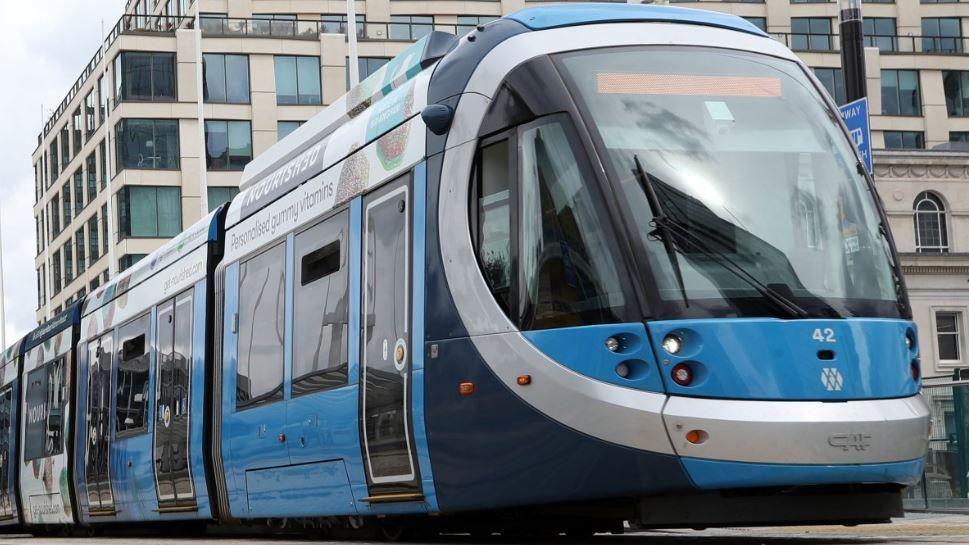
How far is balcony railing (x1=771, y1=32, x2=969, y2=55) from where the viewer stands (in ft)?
229

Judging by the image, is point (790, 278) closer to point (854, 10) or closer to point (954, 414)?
point (854, 10)

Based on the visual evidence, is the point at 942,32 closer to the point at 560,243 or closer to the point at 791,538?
the point at 791,538

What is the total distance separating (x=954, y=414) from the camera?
18062 mm

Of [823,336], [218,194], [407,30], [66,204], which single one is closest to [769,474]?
[823,336]

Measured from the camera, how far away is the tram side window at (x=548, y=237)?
29.1 feet

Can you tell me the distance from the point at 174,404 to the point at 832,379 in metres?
8.86

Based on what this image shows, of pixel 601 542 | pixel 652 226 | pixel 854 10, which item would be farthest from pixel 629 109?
pixel 854 10

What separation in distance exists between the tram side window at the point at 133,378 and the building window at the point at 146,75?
47008 mm

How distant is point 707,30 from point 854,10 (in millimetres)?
4268

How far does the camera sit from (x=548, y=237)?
909 centimetres

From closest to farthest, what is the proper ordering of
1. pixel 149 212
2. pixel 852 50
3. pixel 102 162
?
pixel 852 50 → pixel 149 212 → pixel 102 162

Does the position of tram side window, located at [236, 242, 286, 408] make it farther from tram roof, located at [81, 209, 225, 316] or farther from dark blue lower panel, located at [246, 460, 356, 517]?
tram roof, located at [81, 209, 225, 316]

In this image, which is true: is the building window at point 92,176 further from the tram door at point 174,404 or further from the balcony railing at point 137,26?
the tram door at point 174,404

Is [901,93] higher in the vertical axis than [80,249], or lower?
higher
